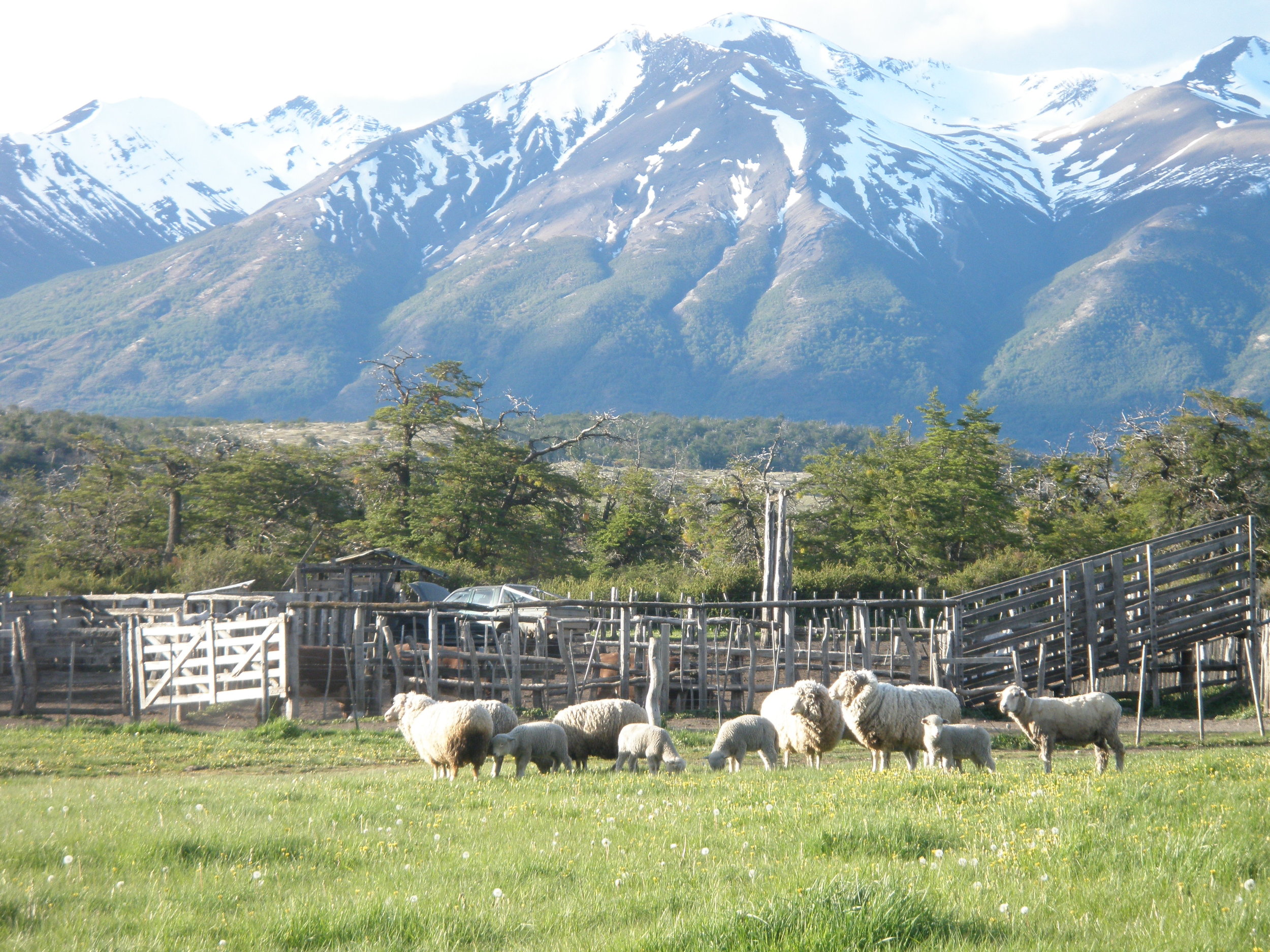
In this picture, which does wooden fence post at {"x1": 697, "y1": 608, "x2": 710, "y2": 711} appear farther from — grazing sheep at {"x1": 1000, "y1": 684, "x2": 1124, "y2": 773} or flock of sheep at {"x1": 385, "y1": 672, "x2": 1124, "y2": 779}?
grazing sheep at {"x1": 1000, "y1": 684, "x2": 1124, "y2": 773}

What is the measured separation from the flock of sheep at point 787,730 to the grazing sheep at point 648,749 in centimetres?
1

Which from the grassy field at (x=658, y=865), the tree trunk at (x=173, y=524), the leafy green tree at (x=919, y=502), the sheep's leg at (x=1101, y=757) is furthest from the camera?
the tree trunk at (x=173, y=524)

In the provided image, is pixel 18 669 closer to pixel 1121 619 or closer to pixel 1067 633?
pixel 1067 633

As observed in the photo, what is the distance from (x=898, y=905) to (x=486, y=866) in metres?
2.62

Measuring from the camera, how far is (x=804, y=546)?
43438 mm

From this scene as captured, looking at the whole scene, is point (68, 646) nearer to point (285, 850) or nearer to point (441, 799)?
point (441, 799)

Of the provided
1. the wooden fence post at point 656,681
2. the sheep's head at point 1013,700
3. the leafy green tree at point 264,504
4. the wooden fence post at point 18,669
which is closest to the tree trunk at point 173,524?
the leafy green tree at point 264,504

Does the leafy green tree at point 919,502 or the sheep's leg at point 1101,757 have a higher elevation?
the leafy green tree at point 919,502

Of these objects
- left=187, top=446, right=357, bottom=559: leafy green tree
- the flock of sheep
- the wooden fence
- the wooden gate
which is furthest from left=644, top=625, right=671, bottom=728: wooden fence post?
left=187, top=446, right=357, bottom=559: leafy green tree

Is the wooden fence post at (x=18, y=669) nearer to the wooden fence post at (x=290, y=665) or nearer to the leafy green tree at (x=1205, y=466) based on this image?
the wooden fence post at (x=290, y=665)

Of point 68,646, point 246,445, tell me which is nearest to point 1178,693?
point 68,646

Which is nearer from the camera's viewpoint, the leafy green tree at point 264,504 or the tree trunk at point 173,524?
the tree trunk at point 173,524

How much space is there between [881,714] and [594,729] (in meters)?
3.78

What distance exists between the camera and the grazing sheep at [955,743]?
12.6 metres
